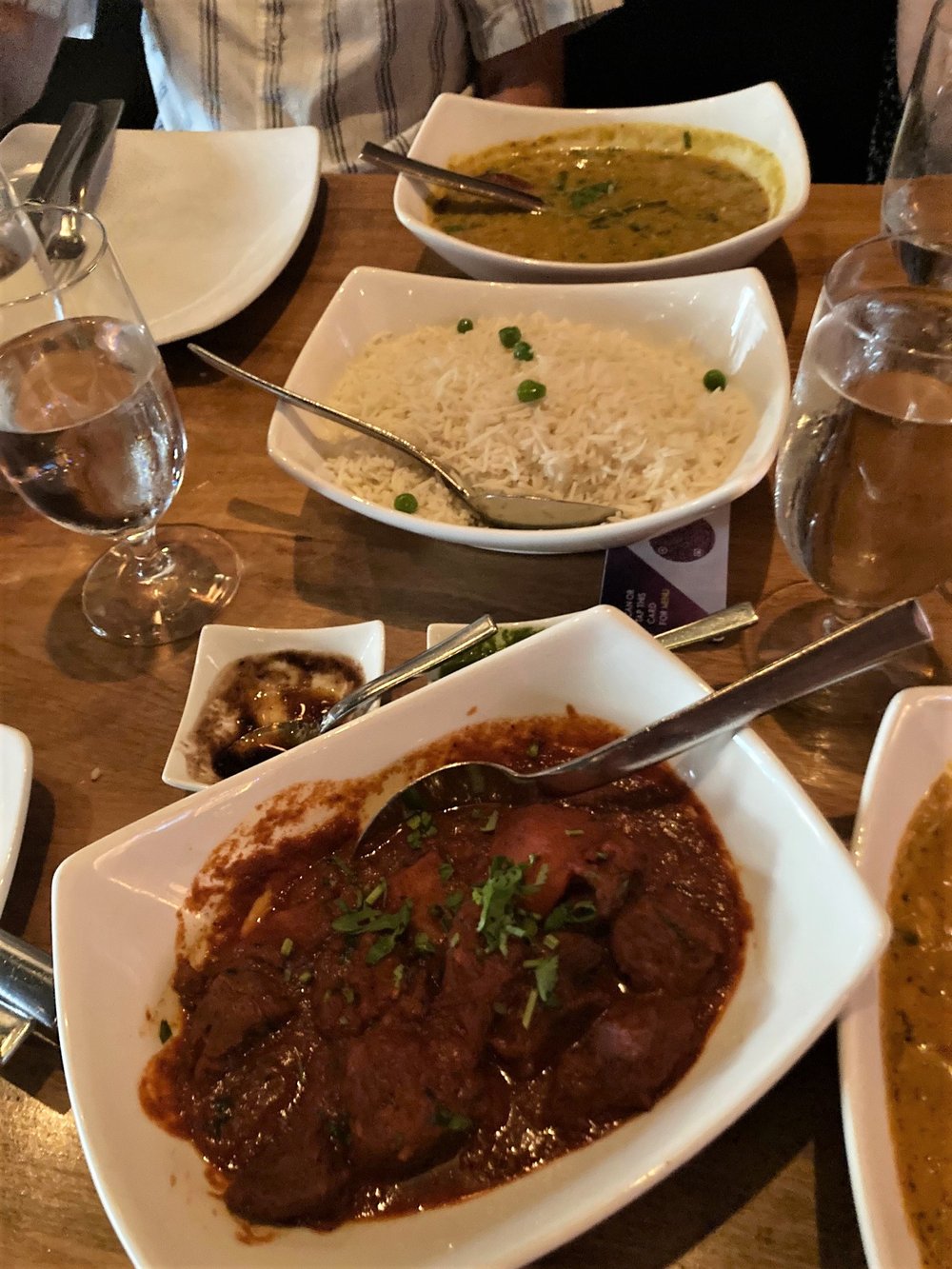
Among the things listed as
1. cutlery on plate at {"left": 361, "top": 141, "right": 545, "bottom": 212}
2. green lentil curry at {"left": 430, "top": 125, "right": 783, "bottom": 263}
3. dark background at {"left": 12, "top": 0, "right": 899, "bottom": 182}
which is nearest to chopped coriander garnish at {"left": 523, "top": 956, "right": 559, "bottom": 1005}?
green lentil curry at {"left": 430, "top": 125, "right": 783, "bottom": 263}

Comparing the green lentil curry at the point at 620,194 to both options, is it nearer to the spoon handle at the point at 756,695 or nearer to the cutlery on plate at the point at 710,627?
the cutlery on plate at the point at 710,627

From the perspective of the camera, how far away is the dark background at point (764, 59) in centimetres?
376

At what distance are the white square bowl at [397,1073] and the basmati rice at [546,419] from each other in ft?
1.79

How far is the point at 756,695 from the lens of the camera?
3.67 feet

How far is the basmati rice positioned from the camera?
1754 mm

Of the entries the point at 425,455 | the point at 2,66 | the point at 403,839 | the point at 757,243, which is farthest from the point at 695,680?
the point at 2,66

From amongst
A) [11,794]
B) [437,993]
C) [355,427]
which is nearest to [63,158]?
[355,427]

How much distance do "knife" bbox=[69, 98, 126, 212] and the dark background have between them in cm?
206

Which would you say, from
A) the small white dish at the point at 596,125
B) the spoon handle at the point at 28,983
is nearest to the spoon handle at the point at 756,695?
the spoon handle at the point at 28,983

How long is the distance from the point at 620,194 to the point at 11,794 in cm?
218

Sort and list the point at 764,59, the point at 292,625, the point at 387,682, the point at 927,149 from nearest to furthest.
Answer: the point at 387,682
the point at 292,625
the point at 927,149
the point at 764,59

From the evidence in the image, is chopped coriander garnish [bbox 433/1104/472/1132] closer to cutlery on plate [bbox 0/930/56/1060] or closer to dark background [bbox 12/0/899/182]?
cutlery on plate [bbox 0/930/56/1060]

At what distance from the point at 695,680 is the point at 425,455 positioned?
0.86 meters

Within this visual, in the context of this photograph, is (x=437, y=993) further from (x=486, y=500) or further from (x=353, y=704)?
(x=486, y=500)
